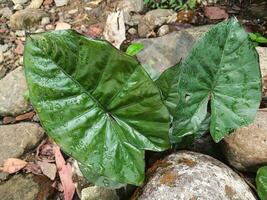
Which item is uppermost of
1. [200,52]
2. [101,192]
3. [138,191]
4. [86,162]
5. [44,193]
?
[200,52]

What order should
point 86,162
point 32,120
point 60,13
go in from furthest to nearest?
point 60,13 → point 32,120 → point 86,162

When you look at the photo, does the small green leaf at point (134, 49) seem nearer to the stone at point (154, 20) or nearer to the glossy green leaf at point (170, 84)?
the stone at point (154, 20)

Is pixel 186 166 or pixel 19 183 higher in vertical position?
pixel 186 166

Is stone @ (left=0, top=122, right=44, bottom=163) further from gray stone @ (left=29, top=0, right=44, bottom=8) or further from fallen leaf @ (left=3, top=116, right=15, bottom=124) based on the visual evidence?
gray stone @ (left=29, top=0, right=44, bottom=8)

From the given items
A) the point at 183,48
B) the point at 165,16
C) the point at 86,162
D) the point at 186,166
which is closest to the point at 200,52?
the point at 186,166

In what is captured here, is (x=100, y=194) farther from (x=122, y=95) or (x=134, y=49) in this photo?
(x=134, y=49)

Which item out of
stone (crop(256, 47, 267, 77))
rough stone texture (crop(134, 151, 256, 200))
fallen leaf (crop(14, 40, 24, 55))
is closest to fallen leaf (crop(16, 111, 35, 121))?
fallen leaf (crop(14, 40, 24, 55))

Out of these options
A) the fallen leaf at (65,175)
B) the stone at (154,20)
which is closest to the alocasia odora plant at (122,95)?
the fallen leaf at (65,175)

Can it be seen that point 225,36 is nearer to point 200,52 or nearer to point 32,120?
point 200,52
